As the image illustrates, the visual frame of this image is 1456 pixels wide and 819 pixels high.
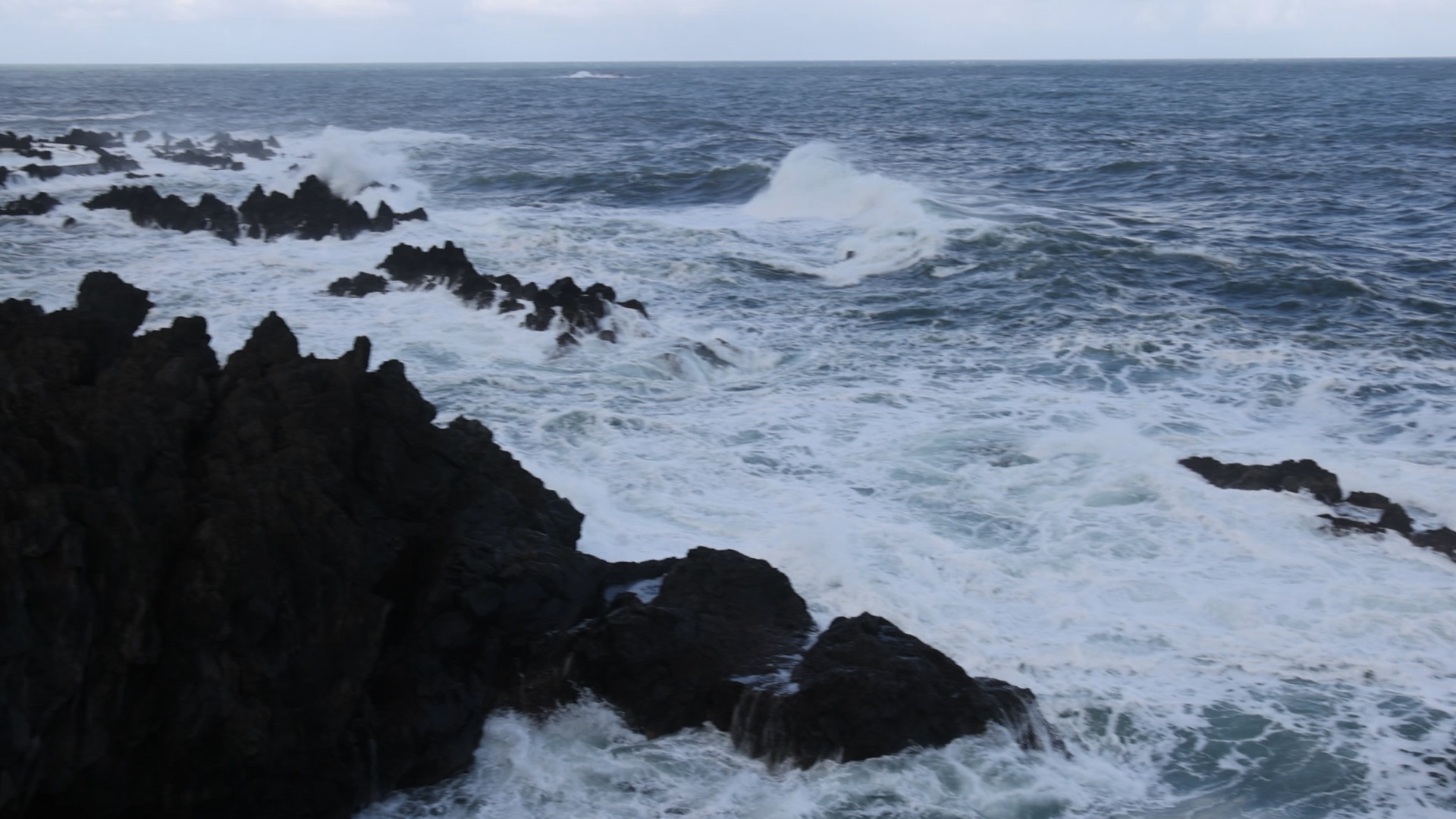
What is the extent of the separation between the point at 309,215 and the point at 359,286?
735cm

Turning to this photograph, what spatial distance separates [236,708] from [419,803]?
1.42 metres

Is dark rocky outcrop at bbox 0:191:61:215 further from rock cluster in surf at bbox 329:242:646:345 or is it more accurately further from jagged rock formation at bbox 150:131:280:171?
jagged rock formation at bbox 150:131:280:171

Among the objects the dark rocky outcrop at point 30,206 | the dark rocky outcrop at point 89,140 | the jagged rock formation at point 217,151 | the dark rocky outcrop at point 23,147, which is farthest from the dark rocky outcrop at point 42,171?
the dark rocky outcrop at point 89,140

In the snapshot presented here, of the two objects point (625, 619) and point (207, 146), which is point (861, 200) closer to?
point (625, 619)

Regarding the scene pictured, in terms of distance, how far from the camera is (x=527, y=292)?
20.5 m

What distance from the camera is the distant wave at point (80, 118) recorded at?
64.8m

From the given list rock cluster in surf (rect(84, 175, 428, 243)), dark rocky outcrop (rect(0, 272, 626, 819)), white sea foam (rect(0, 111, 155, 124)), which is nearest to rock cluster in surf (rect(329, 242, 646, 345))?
rock cluster in surf (rect(84, 175, 428, 243))

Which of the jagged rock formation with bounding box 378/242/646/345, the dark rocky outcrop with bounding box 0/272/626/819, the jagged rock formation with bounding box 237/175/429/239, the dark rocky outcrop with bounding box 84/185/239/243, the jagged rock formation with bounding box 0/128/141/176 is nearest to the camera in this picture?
the dark rocky outcrop with bounding box 0/272/626/819

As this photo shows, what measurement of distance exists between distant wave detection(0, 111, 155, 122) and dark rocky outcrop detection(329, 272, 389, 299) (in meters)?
53.0

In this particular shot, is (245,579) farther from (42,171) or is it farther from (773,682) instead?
(42,171)

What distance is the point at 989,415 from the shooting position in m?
15.4

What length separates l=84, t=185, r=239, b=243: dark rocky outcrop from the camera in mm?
27000

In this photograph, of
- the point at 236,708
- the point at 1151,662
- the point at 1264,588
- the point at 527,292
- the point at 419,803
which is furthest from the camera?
the point at 527,292

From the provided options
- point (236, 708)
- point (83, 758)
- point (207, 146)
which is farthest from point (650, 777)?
point (207, 146)
